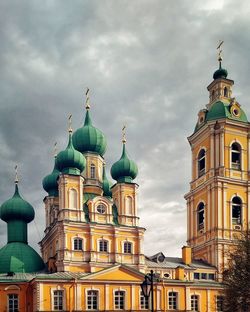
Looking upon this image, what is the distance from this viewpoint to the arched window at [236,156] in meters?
54.2

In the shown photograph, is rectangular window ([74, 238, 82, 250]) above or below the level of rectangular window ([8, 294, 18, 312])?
above

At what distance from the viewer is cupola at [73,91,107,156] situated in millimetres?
52906

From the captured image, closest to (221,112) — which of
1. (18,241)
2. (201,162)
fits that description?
(201,162)

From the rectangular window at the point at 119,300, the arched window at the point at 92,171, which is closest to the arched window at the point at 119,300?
the rectangular window at the point at 119,300

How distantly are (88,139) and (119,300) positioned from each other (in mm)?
16724

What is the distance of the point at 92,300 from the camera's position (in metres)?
42.8

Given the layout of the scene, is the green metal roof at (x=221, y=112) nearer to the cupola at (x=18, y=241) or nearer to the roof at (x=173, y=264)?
the roof at (x=173, y=264)

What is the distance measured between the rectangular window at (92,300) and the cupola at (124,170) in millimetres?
11885

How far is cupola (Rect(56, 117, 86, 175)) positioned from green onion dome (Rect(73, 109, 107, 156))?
4.25 m

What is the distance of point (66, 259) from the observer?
44.7m

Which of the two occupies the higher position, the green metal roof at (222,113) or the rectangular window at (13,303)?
the green metal roof at (222,113)

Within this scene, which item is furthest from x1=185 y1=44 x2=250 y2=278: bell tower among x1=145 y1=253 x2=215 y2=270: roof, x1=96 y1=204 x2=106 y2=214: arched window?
x1=96 y1=204 x2=106 y2=214: arched window

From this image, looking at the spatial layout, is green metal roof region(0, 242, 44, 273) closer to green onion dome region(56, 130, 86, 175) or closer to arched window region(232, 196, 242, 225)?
green onion dome region(56, 130, 86, 175)

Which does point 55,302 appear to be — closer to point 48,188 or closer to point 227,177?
point 48,188
